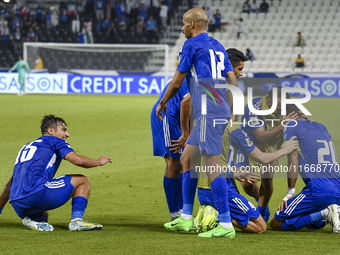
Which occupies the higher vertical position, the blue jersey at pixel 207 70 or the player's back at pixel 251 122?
the blue jersey at pixel 207 70

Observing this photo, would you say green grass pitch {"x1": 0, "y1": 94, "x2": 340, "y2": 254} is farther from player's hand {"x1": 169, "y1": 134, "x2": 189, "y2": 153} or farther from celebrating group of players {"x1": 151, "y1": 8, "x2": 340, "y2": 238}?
player's hand {"x1": 169, "y1": 134, "x2": 189, "y2": 153}

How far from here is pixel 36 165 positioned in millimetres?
4625

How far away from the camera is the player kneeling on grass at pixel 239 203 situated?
4.52m

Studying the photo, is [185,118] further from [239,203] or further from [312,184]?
[312,184]

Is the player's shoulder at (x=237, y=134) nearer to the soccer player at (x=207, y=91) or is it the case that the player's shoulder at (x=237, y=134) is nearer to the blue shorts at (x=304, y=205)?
the soccer player at (x=207, y=91)

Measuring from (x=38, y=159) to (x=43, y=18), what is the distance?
2976cm

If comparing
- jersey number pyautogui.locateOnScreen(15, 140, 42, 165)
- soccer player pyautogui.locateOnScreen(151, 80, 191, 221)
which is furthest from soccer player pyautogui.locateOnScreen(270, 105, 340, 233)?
jersey number pyautogui.locateOnScreen(15, 140, 42, 165)

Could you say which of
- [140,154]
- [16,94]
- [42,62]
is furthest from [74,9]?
[140,154]

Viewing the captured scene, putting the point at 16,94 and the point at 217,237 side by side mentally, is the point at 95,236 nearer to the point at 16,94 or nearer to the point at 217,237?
the point at 217,237

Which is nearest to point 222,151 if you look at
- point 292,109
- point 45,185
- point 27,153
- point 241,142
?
point 241,142

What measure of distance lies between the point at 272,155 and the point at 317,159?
40 centimetres

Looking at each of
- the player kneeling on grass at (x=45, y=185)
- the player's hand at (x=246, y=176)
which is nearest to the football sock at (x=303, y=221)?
the player's hand at (x=246, y=176)

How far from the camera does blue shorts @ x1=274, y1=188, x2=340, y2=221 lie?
15.4 feet

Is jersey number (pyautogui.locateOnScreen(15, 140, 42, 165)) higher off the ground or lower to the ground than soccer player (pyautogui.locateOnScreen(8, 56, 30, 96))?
higher
